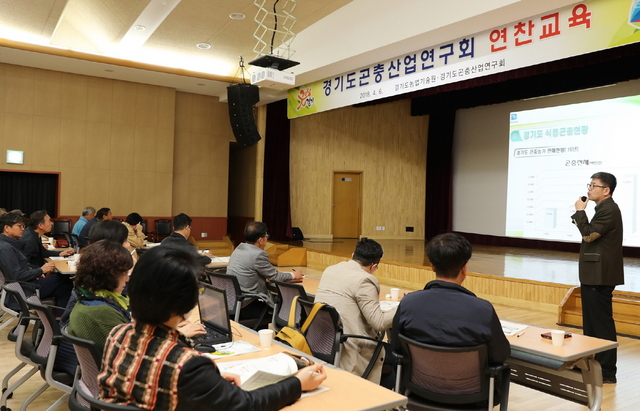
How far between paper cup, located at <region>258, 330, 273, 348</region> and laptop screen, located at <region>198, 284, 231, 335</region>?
0.59 ft

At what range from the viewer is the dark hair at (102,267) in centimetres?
212

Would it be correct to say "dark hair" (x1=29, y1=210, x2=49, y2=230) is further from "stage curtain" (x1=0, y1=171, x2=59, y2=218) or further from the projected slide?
the projected slide

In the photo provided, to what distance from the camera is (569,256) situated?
10492mm

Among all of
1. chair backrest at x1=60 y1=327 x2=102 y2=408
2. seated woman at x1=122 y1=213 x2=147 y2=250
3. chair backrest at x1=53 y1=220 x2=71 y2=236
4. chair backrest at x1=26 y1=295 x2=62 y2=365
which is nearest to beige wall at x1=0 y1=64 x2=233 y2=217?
chair backrest at x1=53 y1=220 x2=71 y2=236

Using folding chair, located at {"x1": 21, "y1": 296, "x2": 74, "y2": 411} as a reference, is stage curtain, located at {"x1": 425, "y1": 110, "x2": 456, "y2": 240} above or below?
above

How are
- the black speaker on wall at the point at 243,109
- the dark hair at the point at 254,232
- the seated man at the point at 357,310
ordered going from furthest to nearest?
the black speaker on wall at the point at 243,109, the dark hair at the point at 254,232, the seated man at the point at 357,310

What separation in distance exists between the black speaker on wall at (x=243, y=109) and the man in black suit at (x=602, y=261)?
19.1 ft

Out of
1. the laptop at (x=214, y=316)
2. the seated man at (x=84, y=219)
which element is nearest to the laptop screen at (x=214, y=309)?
the laptop at (x=214, y=316)

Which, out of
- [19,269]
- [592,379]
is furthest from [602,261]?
[19,269]

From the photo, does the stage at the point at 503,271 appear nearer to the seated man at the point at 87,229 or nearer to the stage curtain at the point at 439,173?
the stage curtain at the point at 439,173

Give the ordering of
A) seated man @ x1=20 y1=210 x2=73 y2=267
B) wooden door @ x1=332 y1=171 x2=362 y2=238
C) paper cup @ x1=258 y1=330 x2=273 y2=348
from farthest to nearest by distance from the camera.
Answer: wooden door @ x1=332 y1=171 x2=362 y2=238
seated man @ x1=20 y1=210 x2=73 y2=267
paper cup @ x1=258 y1=330 x2=273 y2=348

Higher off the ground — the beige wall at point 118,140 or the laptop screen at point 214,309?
the beige wall at point 118,140

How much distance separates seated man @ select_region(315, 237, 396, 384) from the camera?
2.80 metres

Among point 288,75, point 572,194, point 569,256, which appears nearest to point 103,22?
point 288,75
